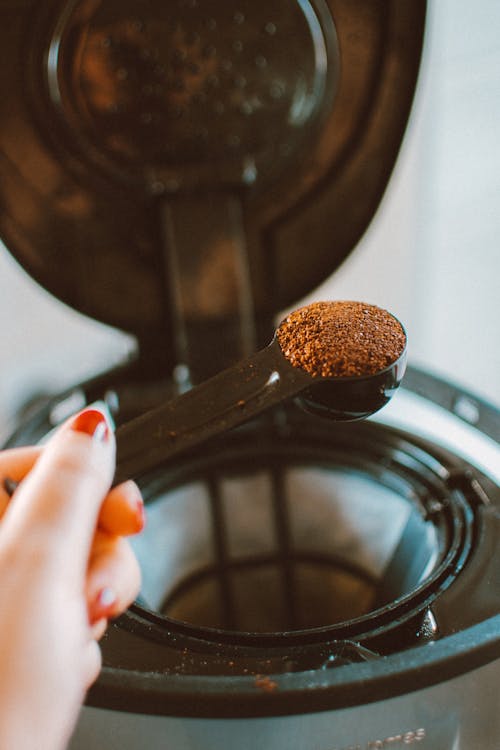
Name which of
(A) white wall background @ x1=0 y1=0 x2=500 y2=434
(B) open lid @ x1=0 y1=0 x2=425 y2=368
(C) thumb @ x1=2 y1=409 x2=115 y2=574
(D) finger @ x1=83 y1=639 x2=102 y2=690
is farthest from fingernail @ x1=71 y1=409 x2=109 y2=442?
(A) white wall background @ x1=0 y1=0 x2=500 y2=434

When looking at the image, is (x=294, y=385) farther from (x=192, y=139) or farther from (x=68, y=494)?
(x=192, y=139)

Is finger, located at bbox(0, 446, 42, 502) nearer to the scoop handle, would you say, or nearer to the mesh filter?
the scoop handle

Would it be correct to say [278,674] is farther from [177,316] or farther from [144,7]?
[144,7]

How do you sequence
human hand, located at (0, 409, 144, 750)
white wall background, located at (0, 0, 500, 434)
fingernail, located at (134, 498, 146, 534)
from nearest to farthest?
human hand, located at (0, 409, 144, 750) → fingernail, located at (134, 498, 146, 534) → white wall background, located at (0, 0, 500, 434)

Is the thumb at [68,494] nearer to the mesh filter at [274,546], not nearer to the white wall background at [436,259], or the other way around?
the mesh filter at [274,546]

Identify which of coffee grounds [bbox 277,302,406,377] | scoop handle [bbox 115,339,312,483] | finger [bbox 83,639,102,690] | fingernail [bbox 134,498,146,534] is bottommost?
finger [bbox 83,639,102,690]

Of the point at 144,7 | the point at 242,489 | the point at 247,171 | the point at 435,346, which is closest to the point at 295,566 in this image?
the point at 242,489

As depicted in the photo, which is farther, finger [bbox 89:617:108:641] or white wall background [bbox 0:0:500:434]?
white wall background [bbox 0:0:500:434]

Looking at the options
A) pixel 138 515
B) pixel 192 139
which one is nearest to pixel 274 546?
pixel 138 515
